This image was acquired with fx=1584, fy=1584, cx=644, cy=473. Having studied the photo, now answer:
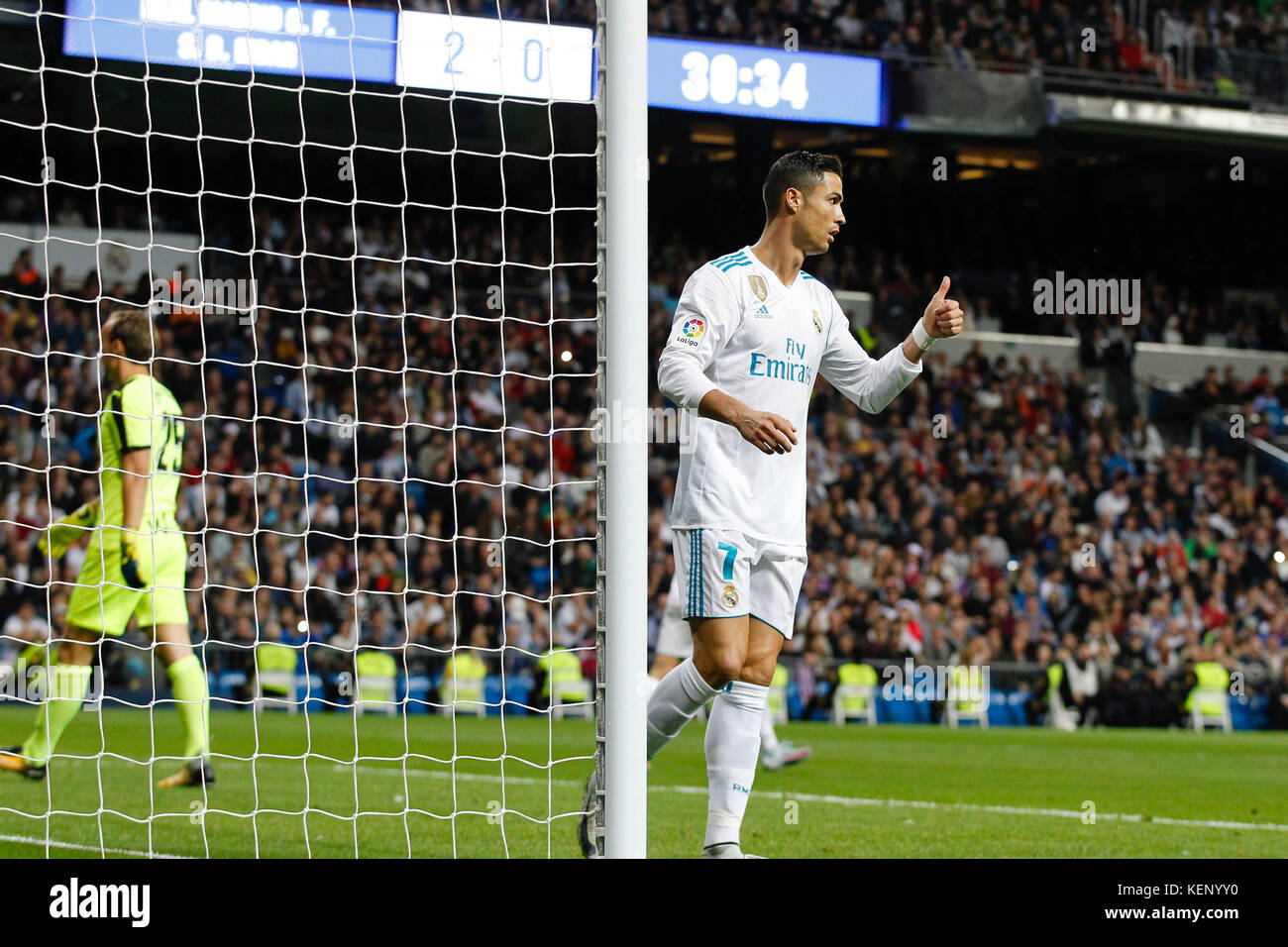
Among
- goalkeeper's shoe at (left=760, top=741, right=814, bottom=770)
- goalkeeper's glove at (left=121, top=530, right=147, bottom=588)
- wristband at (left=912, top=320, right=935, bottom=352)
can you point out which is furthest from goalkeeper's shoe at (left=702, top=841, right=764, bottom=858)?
goalkeeper's shoe at (left=760, top=741, right=814, bottom=770)

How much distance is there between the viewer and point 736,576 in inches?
192

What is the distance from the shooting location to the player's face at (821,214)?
515 cm

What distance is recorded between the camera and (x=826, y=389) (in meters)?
20.2

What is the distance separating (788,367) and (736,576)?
2.36 ft

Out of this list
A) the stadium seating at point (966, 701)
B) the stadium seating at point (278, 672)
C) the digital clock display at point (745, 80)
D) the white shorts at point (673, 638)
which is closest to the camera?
the white shorts at point (673, 638)

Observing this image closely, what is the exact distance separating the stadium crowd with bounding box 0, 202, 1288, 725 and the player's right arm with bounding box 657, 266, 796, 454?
8973mm

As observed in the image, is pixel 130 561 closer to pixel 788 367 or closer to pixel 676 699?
pixel 676 699

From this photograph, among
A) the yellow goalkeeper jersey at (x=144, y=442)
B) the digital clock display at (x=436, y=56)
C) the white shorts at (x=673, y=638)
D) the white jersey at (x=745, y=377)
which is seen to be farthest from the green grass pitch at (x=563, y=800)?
the digital clock display at (x=436, y=56)

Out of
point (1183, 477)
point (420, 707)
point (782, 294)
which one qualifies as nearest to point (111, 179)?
point (420, 707)

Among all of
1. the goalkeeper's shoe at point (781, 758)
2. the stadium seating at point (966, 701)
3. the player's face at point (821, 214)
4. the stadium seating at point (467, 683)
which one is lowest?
the stadium seating at point (966, 701)

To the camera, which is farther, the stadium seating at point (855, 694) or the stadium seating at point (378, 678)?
the stadium seating at point (855, 694)

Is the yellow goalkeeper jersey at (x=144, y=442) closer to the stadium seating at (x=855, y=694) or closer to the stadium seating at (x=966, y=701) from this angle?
the stadium seating at (x=855, y=694)
